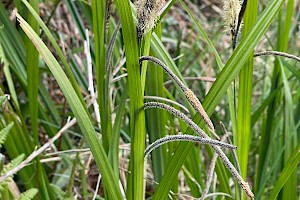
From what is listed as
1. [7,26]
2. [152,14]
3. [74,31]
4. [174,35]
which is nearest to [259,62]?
[174,35]

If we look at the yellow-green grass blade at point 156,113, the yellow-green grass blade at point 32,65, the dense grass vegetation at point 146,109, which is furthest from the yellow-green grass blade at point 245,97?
the yellow-green grass blade at point 32,65

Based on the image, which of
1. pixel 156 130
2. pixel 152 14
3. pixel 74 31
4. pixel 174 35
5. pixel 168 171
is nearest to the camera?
pixel 152 14

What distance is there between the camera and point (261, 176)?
111cm

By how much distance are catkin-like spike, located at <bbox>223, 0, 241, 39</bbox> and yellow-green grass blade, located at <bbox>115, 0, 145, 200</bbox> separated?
0.14m

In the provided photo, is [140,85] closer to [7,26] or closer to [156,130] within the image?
[156,130]

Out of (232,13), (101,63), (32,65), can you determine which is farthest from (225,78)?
(32,65)

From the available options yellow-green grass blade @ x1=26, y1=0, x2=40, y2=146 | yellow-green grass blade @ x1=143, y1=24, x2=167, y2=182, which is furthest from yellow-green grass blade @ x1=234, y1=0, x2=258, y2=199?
yellow-green grass blade @ x1=26, y1=0, x2=40, y2=146

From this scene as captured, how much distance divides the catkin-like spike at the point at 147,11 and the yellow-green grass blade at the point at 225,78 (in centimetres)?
14

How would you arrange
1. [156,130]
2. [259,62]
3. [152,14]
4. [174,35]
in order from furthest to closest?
[174,35], [259,62], [156,130], [152,14]

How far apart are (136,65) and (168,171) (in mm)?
154

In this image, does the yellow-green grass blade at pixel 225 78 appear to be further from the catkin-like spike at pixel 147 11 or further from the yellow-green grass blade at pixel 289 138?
the yellow-green grass blade at pixel 289 138

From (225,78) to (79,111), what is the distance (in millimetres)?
194

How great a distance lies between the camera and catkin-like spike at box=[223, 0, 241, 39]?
71 centimetres

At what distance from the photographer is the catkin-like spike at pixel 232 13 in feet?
2.33
